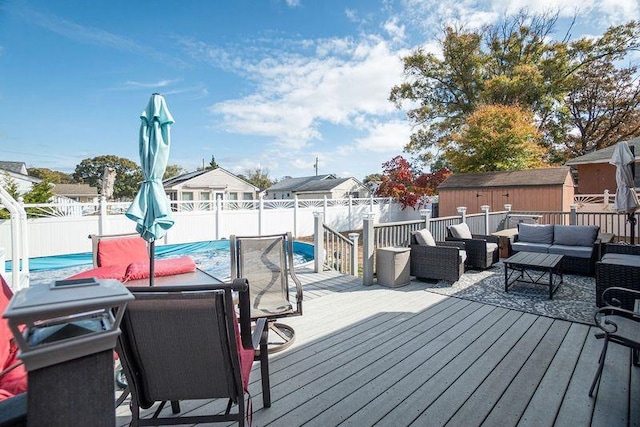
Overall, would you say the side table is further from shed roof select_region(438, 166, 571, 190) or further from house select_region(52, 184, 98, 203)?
house select_region(52, 184, 98, 203)

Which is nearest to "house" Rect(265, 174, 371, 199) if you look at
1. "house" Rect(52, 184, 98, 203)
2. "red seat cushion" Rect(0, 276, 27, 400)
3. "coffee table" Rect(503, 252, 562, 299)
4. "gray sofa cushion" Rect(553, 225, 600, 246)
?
"house" Rect(52, 184, 98, 203)

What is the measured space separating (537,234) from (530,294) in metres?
2.54

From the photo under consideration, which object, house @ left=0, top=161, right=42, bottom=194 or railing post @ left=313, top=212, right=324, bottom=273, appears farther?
house @ left=0, top=161, right=42, bottom=194

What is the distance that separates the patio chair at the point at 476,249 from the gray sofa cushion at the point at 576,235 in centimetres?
125

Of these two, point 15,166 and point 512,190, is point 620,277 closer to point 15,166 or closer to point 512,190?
point 512,190

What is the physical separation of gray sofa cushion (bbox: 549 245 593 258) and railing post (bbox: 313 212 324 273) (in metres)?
4.64

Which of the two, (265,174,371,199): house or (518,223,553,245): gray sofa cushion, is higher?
(265,174,371,199): house

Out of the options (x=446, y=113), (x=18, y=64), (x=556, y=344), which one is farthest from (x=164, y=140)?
(x=446, y=113)

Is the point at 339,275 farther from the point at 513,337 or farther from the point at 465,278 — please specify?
the point at 513,337

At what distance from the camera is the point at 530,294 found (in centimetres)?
482

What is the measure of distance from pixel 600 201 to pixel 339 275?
15.7m

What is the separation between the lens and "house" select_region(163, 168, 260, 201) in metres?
23.1

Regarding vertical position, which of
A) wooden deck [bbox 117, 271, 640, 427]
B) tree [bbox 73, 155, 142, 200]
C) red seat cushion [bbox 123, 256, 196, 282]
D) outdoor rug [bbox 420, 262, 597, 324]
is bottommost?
wooden deck [bbox 117, 271, 640, 427]

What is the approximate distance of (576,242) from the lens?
6.27 metres
